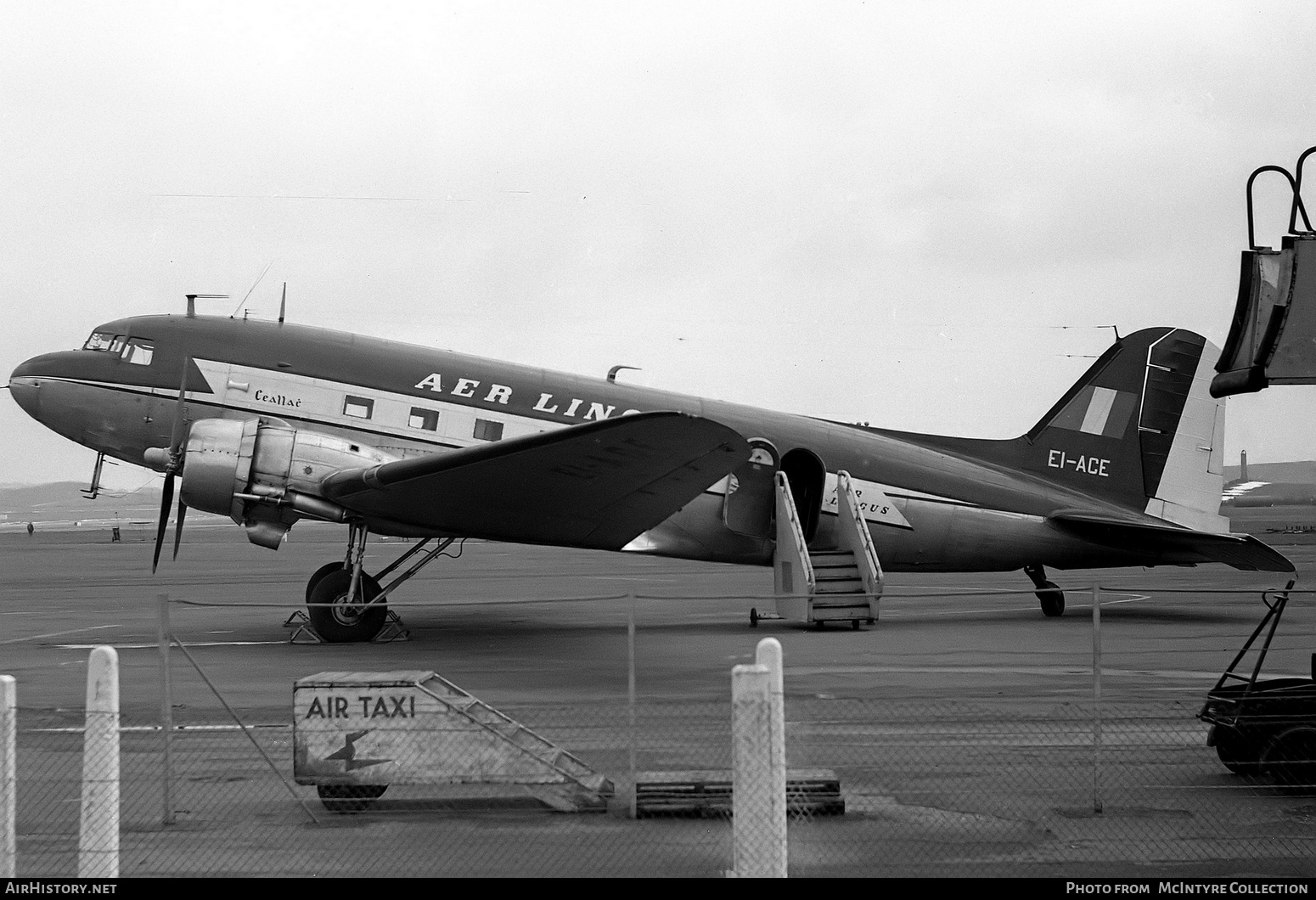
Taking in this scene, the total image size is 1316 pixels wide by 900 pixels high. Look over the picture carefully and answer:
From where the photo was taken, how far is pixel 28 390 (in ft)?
55.7

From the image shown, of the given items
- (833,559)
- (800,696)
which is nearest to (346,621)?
(800,696)

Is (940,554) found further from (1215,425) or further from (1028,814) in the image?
(1028,814)

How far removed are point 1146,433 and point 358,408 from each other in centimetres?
1292

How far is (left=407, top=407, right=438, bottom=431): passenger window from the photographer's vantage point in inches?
671

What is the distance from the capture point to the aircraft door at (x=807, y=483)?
61.5ft

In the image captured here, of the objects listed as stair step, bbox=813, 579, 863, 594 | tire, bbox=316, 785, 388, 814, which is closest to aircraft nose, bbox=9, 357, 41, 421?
stair step, bbox=813, 579, 863, 594

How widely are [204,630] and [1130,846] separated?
1470 cm

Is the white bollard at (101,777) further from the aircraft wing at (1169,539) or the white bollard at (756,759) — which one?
the aircraft wing at (1169,539)

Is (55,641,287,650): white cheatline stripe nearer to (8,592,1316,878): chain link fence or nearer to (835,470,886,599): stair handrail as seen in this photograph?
(8,592,1316,878): chain link fence

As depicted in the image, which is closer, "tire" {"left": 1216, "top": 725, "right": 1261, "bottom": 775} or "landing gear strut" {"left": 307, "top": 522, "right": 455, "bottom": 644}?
"tire" {"left": 1216, "top": 725, "right": 1261, "bottom": 775}

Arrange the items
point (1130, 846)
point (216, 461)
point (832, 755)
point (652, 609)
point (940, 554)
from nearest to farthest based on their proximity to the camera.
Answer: point (1130, 846) → point (832, 755) → point (216, 461) → point (940, 554) → point (652, 609)

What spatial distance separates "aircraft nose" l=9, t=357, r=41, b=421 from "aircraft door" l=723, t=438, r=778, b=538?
10.1 meters
